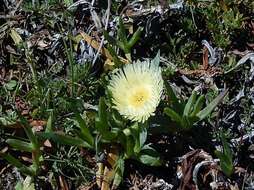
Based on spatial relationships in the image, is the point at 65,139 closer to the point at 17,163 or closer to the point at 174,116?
the point at 17,163

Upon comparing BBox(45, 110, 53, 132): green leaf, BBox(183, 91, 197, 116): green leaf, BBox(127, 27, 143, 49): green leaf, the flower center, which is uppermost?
BBox(127, 27, 143, 49): green leaf

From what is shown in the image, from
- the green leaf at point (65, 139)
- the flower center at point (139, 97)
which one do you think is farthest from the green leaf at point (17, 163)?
the flower center at point (139, 97)

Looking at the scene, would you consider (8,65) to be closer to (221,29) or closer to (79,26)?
(79,26)

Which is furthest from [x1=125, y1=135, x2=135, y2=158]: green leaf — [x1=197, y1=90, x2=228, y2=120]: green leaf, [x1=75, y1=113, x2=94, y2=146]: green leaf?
[x1=197, y1=90, x2=228, y2=120]: green leaf

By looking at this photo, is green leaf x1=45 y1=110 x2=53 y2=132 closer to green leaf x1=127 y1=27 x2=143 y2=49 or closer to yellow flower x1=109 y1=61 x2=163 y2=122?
yellow flower x1=109 y1=61 x2=163 y2=122

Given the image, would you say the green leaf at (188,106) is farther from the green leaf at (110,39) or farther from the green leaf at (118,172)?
the green leaf at (110,39)

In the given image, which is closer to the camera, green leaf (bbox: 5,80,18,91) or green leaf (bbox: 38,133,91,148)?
green leaf (bbox: 38,133,91,148)
